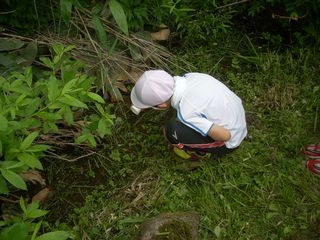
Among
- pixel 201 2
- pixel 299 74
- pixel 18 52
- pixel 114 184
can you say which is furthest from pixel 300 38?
pixel 18 52

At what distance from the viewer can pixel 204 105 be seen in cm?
248

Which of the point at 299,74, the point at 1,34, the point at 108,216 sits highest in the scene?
the point at 1,34

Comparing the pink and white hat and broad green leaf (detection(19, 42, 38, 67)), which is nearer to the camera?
the pink and white hat

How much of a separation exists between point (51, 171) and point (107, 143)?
0.42 m

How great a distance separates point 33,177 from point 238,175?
1301mm

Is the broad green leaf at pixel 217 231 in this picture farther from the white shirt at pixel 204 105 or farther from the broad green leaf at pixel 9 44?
the broad green leaf at pixel 9 44

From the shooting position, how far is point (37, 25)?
284cm

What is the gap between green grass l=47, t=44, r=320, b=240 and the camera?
2.57 m

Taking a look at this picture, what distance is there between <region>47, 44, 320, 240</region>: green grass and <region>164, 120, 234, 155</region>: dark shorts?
166mm

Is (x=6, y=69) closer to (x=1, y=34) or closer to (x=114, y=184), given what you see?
(x=1, y=34)

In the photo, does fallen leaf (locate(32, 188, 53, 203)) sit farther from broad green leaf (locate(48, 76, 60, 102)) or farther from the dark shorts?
broad green leaf (locate(48, 76, 60, 102))

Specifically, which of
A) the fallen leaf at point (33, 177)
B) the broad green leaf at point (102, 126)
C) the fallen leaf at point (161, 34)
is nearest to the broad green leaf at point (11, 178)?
the broad green leaf at point (102, 126)

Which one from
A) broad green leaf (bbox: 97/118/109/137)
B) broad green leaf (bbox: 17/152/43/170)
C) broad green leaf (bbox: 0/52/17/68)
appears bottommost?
broad green leaf (bbox: 0/52/17/68)

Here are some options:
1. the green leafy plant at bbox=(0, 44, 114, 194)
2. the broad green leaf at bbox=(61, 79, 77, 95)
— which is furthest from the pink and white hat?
the broad green leaf at bbox=(61, 79, 77, 95)
